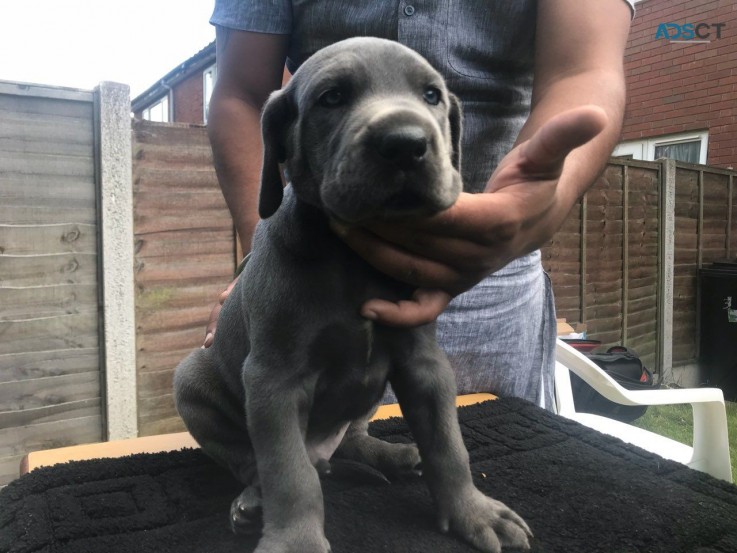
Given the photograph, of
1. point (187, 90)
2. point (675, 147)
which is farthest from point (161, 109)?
point (675, 147)

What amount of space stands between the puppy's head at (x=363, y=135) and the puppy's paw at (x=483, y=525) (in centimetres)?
72

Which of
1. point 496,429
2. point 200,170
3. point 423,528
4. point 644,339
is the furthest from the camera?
point 644,339

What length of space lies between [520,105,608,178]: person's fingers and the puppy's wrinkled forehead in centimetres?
27

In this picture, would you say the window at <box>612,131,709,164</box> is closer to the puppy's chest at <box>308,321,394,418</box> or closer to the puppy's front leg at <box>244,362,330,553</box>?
the puppy's chest at <box>308,321,394,418</box>

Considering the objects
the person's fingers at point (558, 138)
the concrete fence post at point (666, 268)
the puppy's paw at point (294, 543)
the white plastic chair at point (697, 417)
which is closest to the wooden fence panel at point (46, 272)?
the white plastic chair at point (697, 417)

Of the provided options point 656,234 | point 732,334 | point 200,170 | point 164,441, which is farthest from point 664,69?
point 164,441

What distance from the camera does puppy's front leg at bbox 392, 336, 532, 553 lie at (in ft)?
5.03

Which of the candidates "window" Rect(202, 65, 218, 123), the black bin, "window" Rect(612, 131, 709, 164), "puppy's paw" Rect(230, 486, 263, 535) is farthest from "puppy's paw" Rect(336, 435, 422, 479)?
"window" Rect(202, 65, 218, 123)

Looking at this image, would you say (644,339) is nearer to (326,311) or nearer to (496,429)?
(496,429)

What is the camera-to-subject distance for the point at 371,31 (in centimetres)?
221

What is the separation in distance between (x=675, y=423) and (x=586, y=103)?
660 cm

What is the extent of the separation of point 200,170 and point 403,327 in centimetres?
354

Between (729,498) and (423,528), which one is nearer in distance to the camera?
(423,528)

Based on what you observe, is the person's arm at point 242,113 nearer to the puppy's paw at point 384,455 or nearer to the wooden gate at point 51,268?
the puppy's paw at point 384,455
